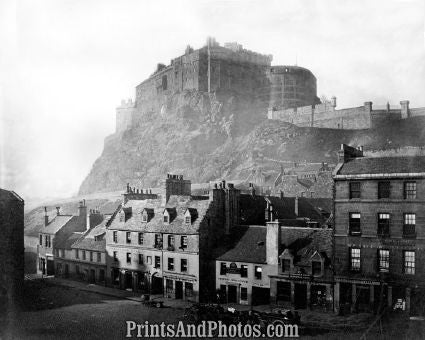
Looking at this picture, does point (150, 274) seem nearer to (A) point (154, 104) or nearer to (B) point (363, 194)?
(B) point (363, 194)

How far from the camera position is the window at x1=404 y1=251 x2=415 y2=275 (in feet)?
97.9

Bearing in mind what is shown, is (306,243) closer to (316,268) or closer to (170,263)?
(316,268)

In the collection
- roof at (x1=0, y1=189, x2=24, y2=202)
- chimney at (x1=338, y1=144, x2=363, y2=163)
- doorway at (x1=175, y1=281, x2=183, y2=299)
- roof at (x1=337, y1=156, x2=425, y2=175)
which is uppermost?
chimney at (x1=338, y1=144, x2=363, y2=163)

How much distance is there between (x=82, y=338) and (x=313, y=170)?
55794mm

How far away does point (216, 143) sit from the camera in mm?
112375

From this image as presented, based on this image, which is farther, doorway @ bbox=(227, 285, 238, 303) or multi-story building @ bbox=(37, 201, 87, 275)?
multi-story building @ bbox=(37, 201, 87, 275)

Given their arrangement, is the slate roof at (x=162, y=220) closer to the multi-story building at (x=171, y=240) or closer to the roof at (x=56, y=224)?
the multi-story building at (x=171, y=240)

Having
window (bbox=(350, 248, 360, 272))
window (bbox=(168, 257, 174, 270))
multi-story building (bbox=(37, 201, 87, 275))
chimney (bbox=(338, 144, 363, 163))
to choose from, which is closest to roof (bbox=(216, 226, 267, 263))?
window (bbox=(168, 257, 174, 270))

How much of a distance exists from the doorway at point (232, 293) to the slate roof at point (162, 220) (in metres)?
5.47

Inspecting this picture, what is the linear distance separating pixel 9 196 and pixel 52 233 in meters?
18.8

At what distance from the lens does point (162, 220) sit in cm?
4191

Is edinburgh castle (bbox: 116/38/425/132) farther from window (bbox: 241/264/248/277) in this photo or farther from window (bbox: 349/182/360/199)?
window (bbox: 349/182/360/199)

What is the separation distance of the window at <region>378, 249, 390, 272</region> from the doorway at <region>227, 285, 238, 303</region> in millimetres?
11818

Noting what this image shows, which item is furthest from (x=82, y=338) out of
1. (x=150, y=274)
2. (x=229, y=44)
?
(x=229, y=44)
